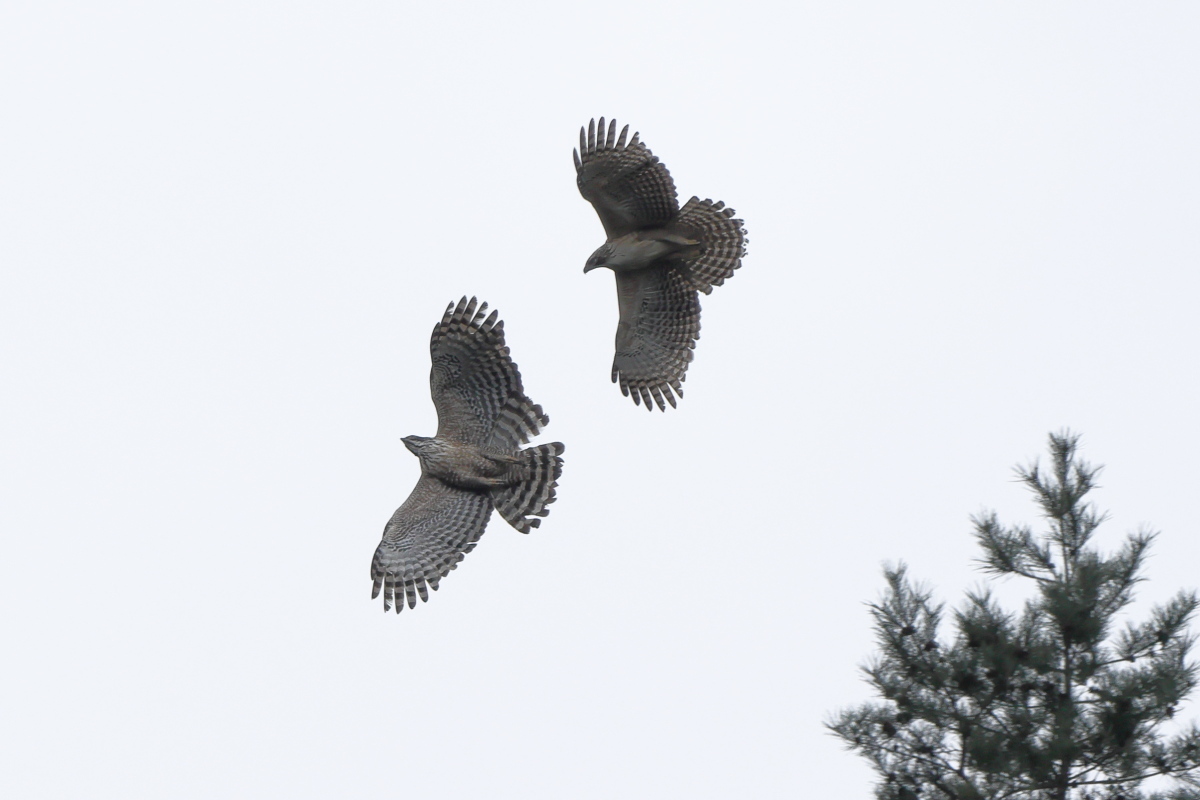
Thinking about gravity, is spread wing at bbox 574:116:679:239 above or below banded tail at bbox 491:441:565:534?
above

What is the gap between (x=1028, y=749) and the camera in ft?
34.3

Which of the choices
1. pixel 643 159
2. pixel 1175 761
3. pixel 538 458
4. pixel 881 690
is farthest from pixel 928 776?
pixel 643 159

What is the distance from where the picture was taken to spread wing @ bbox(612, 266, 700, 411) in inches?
647

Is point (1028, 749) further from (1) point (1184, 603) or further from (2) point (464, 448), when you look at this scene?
(2) point (464, 448)

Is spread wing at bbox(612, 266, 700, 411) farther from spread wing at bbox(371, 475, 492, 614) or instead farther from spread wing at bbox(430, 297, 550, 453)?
spread wing at bbox(371, 475, 492, 614)

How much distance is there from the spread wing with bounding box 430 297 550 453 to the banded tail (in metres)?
0.18

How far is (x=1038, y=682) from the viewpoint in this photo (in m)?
10.8

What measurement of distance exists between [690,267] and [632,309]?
0.57 meters

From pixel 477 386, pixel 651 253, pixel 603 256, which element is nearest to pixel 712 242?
pixel 651 253

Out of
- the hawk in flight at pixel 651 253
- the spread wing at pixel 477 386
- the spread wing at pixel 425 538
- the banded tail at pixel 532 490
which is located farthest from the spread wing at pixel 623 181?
the spread wing at pixel 425 538

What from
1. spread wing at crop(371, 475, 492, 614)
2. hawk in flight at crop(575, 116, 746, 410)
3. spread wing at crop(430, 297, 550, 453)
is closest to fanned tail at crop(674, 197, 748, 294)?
hawk in flight at crop(575, 116, 746, 410)

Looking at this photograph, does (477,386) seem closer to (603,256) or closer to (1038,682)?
(603,256)

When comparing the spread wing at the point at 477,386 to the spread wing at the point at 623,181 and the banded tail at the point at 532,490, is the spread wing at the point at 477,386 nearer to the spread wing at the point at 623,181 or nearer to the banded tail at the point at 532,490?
the banded tail at the point at 532,490

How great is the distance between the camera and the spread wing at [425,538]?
46.6 feet
